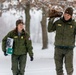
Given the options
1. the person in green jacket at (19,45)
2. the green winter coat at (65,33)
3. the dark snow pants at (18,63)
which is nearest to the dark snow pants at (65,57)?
the green winter coat at (65,33)

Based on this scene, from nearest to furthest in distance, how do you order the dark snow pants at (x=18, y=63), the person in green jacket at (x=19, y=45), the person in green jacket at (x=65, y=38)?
the person in green jacket at (x=65, y=38) < the person in green jacket at (x=19, y=45) < the dark snow pants at (x=18, y=63)

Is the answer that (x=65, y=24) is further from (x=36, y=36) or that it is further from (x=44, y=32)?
(x=36, y=36)

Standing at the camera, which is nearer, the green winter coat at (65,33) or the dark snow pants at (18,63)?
the green winter coat at (65,33)

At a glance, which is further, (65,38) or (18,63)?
(18,63)

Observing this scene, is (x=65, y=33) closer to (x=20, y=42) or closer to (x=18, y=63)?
(x=20, y=42)

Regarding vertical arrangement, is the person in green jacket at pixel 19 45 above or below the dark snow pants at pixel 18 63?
above

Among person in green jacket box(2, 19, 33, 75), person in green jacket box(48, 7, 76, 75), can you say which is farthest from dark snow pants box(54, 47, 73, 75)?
person in green jacket box(2, 19, 33, 75)

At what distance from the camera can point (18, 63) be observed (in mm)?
8492

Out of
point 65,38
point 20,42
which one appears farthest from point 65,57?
point 20,42

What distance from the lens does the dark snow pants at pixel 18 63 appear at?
328 inches

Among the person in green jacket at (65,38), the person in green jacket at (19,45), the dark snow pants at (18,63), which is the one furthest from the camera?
the dark snow pants at (18,63)

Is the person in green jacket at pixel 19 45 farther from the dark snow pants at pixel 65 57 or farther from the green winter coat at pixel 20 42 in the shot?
the dark snow pants at pixel 65 57

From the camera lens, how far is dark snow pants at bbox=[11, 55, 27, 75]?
834cm

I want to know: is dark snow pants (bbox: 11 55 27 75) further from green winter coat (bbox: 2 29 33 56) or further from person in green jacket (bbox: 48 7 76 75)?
person in green jacket (bbox: 48 7 76 75)
